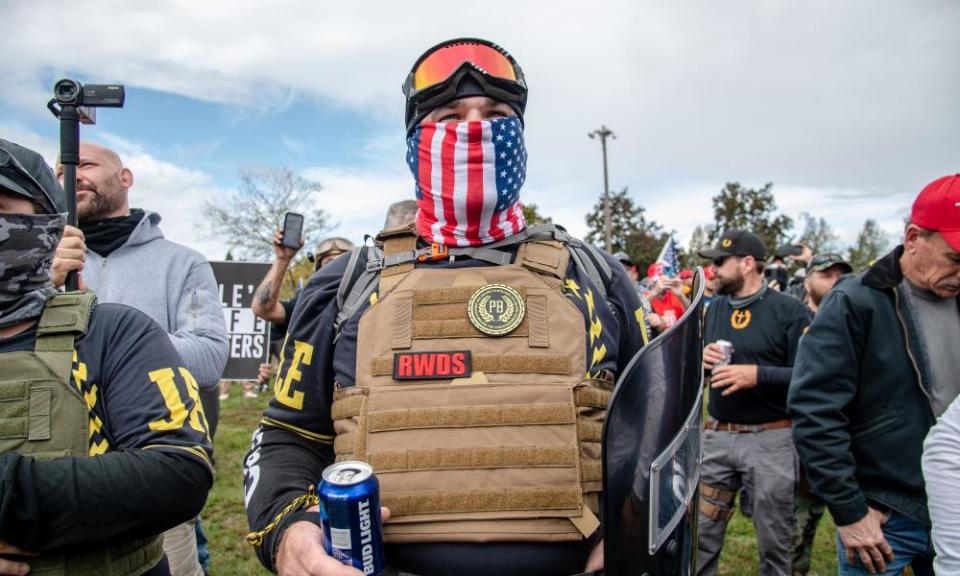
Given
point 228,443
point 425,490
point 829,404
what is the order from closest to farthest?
point 425,490
point 829,404
point 228,443

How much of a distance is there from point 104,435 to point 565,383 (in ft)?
4.36

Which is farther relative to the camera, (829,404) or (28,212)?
(829,404)

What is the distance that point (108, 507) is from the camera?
156 centimetres

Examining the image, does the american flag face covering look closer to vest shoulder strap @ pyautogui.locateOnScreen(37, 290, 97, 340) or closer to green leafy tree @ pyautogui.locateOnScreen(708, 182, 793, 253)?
vest shoulder strap @ pyautogui.locateOnScreen(37, 290, 97, 340)

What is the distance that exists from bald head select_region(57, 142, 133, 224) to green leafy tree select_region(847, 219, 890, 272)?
40686 millimetres

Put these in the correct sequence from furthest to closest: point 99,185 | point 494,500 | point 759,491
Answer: point 759,491 → point 99,185 → point 494,500

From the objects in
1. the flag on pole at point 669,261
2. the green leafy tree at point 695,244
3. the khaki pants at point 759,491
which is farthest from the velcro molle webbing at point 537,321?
the green leafy tree at point 695,244

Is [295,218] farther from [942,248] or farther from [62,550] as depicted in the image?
[942,248]

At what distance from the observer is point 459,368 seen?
1.53 metres

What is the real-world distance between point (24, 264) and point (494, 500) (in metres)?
1.48

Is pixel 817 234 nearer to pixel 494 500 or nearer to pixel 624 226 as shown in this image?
pixel 624 226

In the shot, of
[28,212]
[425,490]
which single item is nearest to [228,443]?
[28,212]

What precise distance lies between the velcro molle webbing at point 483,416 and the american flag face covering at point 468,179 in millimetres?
516

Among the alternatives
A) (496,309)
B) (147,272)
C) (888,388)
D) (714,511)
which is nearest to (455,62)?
(496,309)
